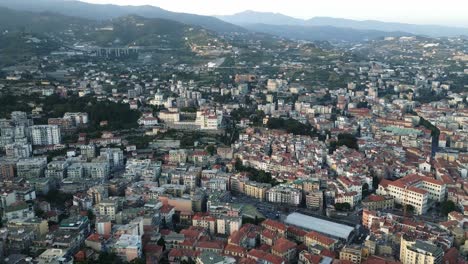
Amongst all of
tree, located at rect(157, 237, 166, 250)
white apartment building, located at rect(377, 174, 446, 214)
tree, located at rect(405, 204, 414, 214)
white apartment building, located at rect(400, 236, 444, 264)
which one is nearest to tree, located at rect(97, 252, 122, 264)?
tree, located at rect(157, 237, 166, 250)

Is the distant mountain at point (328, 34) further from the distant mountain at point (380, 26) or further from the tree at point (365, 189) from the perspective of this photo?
the tree at point (365, 189)

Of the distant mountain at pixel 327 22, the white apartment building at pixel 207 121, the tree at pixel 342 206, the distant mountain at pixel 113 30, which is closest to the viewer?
the tree at pixel 342 206

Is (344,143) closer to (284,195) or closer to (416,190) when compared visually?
(416,190)

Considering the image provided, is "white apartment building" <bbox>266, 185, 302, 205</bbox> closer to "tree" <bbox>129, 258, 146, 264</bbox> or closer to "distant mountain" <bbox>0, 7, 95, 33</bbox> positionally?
"tree" <bbox>129, 258, 146, 264</bbox>

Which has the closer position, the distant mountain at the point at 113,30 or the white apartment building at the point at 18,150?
the white apartment building at the point at 18,150

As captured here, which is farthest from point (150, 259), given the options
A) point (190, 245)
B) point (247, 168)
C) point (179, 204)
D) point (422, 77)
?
point (422, 77)

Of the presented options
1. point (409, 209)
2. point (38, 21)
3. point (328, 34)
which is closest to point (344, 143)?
point (409, 209)

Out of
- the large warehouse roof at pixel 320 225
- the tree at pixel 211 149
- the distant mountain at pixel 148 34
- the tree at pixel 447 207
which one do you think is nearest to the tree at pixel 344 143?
the tree at pixel 211 149
